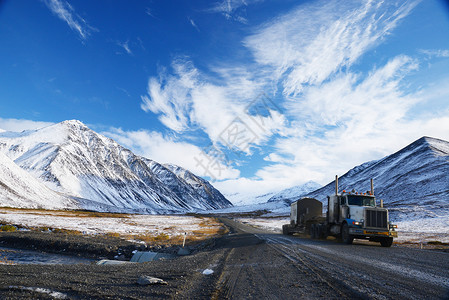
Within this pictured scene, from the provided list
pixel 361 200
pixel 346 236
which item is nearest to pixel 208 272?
pixel 346 236

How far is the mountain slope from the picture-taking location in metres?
99.0

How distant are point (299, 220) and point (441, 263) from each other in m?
21.7

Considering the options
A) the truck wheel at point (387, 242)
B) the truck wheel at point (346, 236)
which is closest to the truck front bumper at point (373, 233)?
the truck wheel at point (387, 242)

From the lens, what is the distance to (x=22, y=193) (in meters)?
108

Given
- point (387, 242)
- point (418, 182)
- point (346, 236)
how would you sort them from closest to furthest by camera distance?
1. point (387, 242)
2. point (346, 236)
3. point (418, 182)

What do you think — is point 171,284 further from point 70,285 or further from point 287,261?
point 287,261

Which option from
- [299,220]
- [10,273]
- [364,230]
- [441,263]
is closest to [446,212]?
[299,220]

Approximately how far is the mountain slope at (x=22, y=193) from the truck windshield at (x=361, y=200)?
11066 cm

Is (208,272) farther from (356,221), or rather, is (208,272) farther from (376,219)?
(376,219)

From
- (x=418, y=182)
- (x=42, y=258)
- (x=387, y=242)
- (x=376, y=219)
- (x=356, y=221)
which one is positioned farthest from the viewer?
(x=418, y=182)

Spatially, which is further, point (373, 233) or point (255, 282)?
point (373, 233)

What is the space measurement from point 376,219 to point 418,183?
392 feet

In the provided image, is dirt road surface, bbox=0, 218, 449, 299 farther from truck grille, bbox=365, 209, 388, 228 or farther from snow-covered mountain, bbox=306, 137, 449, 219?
snow-covered mountain, bbox=306, 137, 449, 219

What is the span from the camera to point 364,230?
1955 cm
